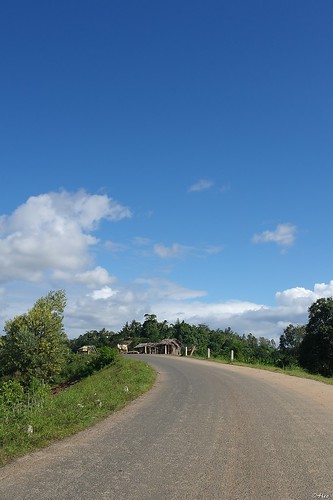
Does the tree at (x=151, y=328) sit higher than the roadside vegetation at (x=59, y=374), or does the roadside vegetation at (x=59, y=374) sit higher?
the tree at (x=151, y=328)

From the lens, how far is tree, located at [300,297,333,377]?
47.0m

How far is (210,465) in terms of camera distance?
6672mm

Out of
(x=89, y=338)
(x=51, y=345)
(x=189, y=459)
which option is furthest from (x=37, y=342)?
(x=89, y=338)

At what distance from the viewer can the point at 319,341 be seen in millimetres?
48094

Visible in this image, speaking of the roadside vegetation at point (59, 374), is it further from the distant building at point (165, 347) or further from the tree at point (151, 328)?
the tree at point (151, 328)

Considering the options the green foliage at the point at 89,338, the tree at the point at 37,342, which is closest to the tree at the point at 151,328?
the green foliage at the point at 89,338

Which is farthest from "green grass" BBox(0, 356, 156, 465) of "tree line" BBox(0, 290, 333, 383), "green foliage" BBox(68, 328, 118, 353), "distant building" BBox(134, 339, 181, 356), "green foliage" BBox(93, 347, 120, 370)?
"green foliage" BBox(68, 328, 118, 353)

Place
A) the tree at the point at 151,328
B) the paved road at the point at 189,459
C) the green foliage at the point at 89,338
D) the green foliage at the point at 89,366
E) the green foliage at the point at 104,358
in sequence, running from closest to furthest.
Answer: the paved road at the point at 189,459 < the green foliage at the point at 104,358 < the green foliage at the point at 89,366 < the tree at the point at 151,328 < the green foliage at the point at 89,338

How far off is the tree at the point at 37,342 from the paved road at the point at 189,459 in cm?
3109

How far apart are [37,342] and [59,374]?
8431mm

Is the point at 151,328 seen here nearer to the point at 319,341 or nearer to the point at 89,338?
the point at 89,338

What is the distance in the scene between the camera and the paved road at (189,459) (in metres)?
5.57

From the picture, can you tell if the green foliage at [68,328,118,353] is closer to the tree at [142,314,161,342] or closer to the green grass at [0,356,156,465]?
the tree at [142,314,161,342]

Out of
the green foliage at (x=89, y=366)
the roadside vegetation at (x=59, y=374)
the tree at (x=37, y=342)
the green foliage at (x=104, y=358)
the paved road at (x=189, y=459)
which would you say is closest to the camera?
the paved road at (x=189, y=459)
